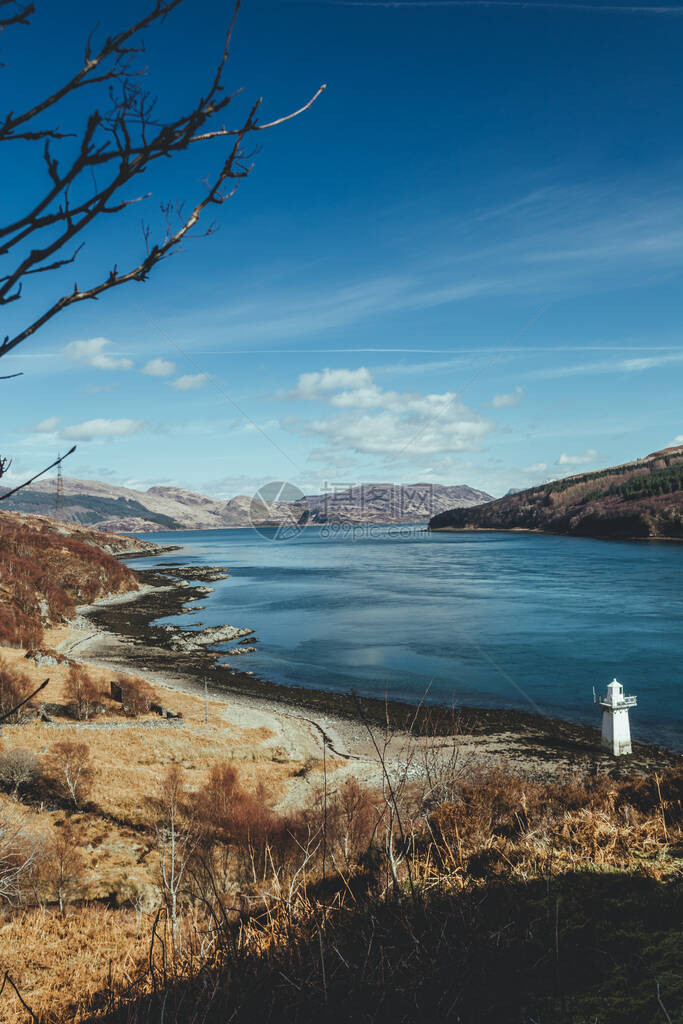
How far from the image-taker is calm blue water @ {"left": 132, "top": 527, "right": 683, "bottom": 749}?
2795 cm

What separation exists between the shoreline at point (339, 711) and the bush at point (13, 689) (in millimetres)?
8423

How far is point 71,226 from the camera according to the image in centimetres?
164

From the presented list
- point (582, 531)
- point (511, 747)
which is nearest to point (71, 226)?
point (511, 747)

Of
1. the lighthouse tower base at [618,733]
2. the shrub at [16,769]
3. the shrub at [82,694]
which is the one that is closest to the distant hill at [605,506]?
the lighthouse tower base at [618,733]

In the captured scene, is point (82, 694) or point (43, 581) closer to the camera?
point (82, 694)

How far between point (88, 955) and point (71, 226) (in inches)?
266

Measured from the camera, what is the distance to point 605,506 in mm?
140250

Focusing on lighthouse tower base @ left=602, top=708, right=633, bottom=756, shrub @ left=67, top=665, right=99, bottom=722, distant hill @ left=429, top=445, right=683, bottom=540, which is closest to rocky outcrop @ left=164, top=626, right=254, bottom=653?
shrub @ left=67, top=665, right=99, bottom=722

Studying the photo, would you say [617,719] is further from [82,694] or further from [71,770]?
[82,694]

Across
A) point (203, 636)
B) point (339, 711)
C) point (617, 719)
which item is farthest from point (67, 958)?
point (203, 636)

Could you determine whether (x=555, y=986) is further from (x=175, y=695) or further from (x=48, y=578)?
(x=48, y=578)

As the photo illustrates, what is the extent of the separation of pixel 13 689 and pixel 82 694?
2.42 m

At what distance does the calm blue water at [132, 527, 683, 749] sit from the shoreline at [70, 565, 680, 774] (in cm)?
144

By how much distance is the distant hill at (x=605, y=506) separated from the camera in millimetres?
119375
